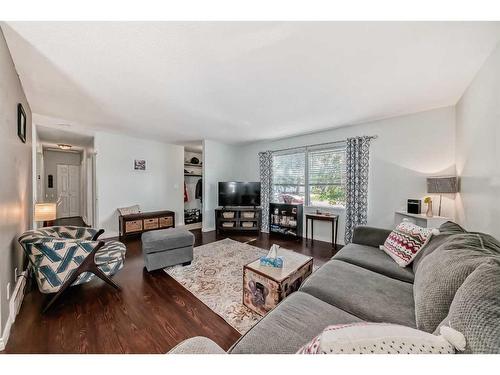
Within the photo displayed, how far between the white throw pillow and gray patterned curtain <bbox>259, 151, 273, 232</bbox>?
2981 mm

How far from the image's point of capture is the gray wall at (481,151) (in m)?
1.57

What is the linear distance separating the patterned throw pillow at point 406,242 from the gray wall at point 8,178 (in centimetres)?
319

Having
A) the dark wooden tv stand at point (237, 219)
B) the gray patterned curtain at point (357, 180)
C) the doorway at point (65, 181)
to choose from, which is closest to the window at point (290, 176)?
the dark wooden tv stand at point (237, 219)

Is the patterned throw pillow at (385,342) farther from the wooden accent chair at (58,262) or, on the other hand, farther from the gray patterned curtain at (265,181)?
the gray patterned curtain at (265,181)

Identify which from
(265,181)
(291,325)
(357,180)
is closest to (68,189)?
(265,181)

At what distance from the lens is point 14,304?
1666 millimetres

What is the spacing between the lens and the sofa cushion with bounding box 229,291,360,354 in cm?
90

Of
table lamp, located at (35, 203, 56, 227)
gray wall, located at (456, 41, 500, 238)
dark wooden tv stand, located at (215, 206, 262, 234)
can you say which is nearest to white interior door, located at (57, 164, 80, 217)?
table lamp, located at (35, 203, 56, 227)

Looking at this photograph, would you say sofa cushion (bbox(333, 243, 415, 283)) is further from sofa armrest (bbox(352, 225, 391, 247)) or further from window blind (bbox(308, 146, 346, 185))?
window blind (bbox(308, 146, 346, 185))

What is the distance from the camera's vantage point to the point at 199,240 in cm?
408

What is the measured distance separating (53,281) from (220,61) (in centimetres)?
248

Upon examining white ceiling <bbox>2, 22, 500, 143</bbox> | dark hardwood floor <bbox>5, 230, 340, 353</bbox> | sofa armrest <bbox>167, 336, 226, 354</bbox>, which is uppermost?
white ceiling <bbox>2, 22, 500, 143</bbox>
